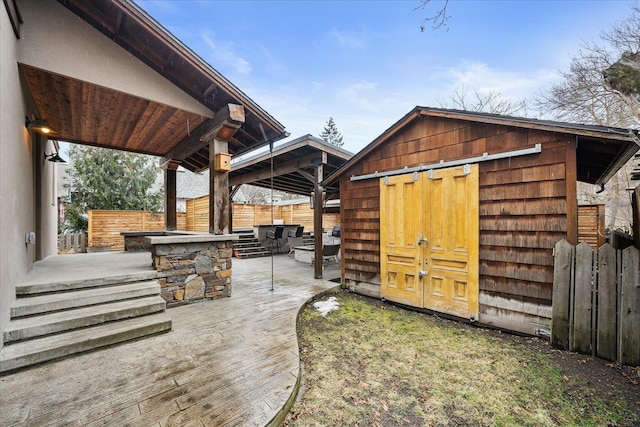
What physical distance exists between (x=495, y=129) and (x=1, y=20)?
18.4ft

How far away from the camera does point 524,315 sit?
11.3 feet

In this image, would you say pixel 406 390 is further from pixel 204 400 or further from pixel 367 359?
pixel 204 400

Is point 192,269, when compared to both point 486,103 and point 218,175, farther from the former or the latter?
point 486,103

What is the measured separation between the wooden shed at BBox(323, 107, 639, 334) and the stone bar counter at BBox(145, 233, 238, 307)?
2.75 metres

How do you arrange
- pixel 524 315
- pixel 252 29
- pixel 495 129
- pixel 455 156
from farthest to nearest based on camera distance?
pixel 252 29 < pixel 455 156 < pixel 495 129 < pixel 524 315

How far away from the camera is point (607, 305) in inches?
111

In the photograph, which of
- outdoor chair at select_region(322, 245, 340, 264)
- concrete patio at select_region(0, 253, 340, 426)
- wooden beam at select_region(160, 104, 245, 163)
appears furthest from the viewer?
outdoor chair at select_region(322, 245, 340, 264)

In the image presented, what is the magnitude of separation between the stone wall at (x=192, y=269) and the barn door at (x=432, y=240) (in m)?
2.91

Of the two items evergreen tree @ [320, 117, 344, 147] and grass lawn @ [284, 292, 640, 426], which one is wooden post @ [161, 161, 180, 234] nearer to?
grass lawn @ [284, 292, 640, 426]

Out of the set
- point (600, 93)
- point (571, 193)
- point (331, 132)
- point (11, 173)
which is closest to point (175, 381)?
point (11, 173)

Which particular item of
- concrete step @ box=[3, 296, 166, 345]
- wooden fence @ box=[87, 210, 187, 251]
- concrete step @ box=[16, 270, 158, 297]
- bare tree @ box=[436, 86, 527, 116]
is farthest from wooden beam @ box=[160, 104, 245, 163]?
bare tree @ box=[436, 86, 527, 116]

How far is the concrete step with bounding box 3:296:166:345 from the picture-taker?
2.47 m

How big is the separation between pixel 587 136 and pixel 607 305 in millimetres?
1909

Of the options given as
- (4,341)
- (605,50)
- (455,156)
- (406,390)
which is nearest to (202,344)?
(4,341)
